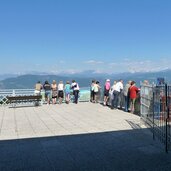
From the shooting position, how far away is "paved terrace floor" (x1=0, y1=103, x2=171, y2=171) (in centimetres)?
610

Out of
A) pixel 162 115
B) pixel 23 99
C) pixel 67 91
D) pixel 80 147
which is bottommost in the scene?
pixel 80 147

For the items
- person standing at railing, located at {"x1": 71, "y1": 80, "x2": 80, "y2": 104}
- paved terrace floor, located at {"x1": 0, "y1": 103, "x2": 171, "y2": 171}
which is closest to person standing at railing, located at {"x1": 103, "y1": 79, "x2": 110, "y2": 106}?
person standing at railing, located at {"x1": 71, "y1": 80, "x2": 80, "y2": 104}

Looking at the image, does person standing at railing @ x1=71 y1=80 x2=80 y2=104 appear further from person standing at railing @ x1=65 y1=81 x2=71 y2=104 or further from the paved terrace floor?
the paved terrace floor

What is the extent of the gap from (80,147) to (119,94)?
9917 mm

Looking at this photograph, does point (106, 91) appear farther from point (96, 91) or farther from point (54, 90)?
point (54, 90)

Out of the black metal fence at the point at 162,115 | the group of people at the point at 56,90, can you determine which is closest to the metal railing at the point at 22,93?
the group of people at the point at 56,90

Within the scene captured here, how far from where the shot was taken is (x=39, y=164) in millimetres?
6211

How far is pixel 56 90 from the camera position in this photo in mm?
20219

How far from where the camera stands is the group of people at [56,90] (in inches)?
800

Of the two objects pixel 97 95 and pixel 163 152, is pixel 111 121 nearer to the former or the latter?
pixel 163 152

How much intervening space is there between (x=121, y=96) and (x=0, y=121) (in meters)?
7.25

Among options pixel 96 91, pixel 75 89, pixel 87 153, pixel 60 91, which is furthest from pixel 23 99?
pixel 87 153

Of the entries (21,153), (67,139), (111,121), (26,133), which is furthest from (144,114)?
(21,153)

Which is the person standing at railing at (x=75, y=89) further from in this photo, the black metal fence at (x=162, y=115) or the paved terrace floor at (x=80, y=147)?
the black metal fence at (x=162, y=115)
